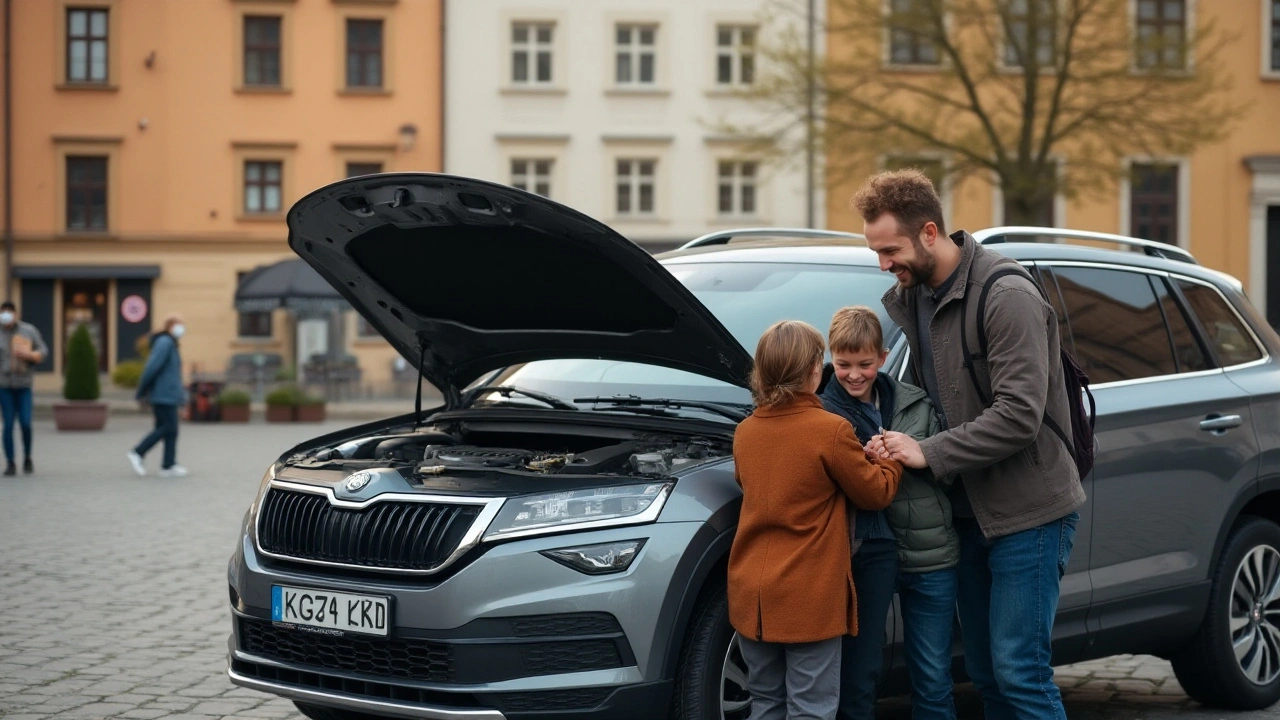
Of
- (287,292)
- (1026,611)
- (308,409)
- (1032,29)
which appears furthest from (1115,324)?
(287,292)

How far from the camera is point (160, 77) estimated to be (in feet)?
128

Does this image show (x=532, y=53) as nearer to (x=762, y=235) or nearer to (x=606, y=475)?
(x=762, y=235)

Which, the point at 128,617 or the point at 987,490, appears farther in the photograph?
the point at 128,617

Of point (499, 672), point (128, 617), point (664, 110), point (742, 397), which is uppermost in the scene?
point (664, 110)

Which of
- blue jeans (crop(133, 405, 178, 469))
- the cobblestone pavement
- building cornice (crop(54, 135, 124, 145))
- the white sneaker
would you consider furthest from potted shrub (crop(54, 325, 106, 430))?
building cornice (crop(54, 135, 124, 145))

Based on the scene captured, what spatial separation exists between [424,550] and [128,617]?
4355 millimetres

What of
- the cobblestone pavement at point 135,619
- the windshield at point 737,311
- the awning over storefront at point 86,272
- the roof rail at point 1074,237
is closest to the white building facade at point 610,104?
the awning over storefront at point 86,272

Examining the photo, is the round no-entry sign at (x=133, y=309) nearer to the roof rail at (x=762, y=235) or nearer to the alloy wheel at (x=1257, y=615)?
the roof rail at (x=762, y=235)

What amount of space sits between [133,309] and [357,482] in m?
35.8

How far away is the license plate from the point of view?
4359mm

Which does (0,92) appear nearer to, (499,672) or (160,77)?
(160,77)

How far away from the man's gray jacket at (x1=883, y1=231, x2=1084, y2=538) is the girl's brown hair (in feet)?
1.24

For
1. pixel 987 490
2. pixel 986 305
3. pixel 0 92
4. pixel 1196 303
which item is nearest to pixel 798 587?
pixel 987 490

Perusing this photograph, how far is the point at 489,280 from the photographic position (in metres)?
5.52
